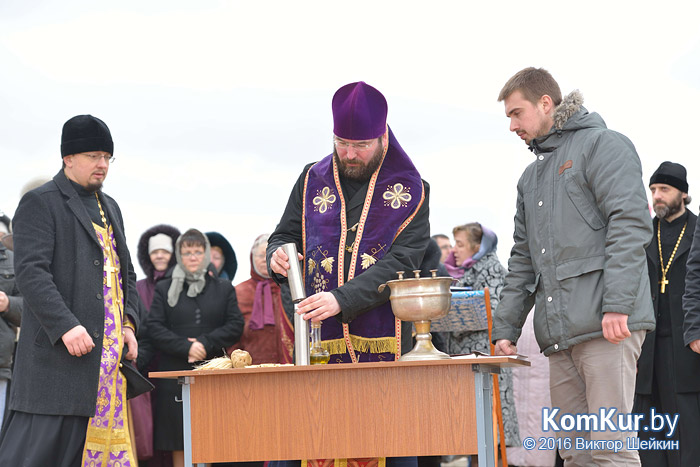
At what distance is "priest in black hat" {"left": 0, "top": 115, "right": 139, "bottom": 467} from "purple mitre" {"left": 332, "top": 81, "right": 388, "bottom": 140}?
52.3 inches

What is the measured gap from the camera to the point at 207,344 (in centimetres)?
718

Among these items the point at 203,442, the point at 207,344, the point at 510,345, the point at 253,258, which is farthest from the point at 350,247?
the point at 253,258

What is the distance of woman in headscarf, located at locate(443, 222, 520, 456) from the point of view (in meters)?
7.73

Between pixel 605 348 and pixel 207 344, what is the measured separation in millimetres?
3978

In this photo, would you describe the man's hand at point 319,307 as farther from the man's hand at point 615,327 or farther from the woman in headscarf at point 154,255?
the woman in headscarf at point 154,255

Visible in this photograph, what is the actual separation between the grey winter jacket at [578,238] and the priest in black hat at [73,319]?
2066 mm

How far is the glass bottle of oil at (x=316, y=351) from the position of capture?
156 inches

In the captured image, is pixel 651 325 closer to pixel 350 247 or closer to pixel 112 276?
pixel 350 247

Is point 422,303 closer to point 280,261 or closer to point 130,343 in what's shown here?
point 280,261

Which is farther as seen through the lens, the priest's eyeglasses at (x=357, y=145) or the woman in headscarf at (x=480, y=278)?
the woman in headscarf at (x=480, y=278)

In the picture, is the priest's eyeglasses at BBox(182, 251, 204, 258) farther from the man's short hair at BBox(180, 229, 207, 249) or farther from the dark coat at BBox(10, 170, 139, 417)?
the dark coat at BBox(10, 170, 139, 417)

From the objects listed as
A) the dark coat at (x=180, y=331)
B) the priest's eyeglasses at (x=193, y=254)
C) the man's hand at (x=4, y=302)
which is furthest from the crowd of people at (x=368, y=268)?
the priest's eyeglasses at (x=193, y=254)

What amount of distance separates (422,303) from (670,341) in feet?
10.3

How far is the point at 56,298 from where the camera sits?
4.42 m
